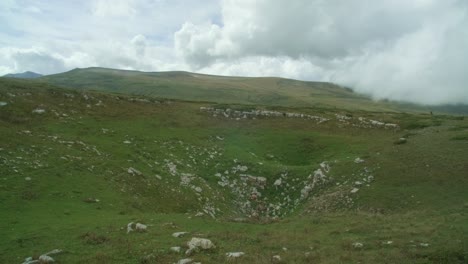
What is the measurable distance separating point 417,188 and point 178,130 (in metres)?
29.4

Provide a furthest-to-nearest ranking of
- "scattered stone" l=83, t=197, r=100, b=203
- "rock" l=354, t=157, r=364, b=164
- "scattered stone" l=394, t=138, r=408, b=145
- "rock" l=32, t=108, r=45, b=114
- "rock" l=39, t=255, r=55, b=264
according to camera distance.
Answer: "scattered stone" l=394, t=138, r=408, b=145 → "rock" l=32, t=108, r=45, b=114 → "rock" l=354, t=157, r=364, b=164 → "scattered stone" l=83, t=197, r=100, b=203 → "rock" l=39, t=255, r=55, b=264

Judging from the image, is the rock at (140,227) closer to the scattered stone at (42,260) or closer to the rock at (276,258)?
the scattered stone at (42,260)

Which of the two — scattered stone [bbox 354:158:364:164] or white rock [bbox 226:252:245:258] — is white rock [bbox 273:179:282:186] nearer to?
scattered stone [bbox 354:158:364:164]

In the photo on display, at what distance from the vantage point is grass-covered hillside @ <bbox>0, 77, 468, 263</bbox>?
1627 cm

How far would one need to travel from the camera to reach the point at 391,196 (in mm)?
27891

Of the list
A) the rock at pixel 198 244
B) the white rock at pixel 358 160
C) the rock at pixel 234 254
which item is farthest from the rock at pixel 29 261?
the white rock at pixel 358 160

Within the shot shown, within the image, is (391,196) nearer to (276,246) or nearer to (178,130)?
(276,246)

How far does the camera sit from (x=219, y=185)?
33688 mm

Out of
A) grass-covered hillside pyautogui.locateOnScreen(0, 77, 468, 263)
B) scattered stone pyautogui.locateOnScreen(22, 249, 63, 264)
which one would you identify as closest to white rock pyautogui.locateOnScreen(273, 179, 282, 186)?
grass-covered hillside pyautogui.locateOnScreen(0, 77, 468, 263)

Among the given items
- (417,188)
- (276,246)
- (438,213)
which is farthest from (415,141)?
(276,246)

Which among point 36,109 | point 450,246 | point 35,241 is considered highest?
point 36,109

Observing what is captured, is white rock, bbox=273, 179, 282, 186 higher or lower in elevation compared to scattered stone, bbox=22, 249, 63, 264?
lower

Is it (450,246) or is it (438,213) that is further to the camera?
(438,213)

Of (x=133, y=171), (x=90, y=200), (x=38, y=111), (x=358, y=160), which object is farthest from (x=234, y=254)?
(x=38, y=111)
